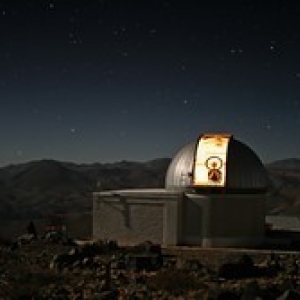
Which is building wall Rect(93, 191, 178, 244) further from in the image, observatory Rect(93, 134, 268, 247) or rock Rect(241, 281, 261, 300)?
rock Rect(241, 281, 261, 300)

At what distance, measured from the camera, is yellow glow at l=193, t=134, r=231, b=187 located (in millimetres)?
26625

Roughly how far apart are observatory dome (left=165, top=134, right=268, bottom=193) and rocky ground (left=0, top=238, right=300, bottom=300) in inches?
123

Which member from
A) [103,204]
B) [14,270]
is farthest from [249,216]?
[14,270]

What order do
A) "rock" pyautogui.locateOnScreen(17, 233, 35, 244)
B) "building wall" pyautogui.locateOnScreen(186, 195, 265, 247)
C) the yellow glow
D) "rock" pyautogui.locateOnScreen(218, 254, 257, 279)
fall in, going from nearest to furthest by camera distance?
"rock" pyautogui.locateOnScreen(218, 254, 257, 279)
"rock" pyautogui.locateOnScreen(17, 233, 35, 244)
"building wall" pyautogui.locateOnScreen(186, 195, 265, 247)
the yellow glow

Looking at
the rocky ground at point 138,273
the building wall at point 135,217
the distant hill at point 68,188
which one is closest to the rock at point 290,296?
the rocky ground at point 138,273

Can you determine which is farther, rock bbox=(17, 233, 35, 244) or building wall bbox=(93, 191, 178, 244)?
building wall bbox=(93, 191, 178, 244)

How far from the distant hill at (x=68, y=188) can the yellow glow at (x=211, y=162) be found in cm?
3360

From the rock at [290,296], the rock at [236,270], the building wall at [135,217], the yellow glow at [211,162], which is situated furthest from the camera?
the building wall at [135,217]

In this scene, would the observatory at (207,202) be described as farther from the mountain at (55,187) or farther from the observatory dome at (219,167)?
the mountain at (55,187)

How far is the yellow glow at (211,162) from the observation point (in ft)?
87.4

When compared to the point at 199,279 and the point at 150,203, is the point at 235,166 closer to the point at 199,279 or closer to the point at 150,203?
the point at 150,203

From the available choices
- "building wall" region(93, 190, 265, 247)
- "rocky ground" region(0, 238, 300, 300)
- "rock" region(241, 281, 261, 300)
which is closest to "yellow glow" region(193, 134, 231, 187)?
"building wall" region(93, 190, 265, 247)

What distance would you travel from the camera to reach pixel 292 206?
243 feet

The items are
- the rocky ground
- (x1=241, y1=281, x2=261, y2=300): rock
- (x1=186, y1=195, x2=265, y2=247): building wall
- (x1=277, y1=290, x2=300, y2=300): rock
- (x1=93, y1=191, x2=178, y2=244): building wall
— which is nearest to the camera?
(x1=277, y1=290, x2=300, y2=300): rock
